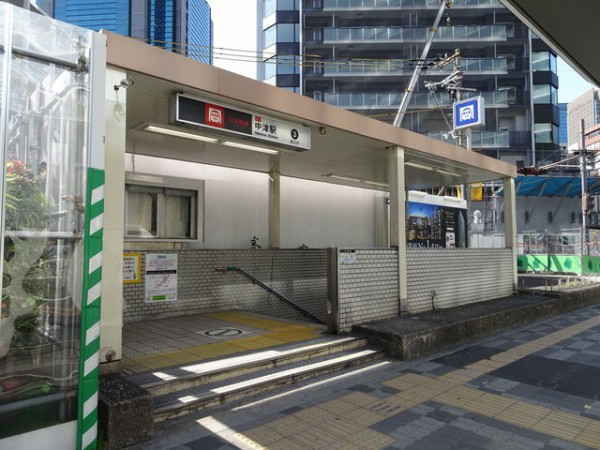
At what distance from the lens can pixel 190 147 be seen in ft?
27.3

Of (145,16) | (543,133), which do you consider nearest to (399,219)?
(145,16)

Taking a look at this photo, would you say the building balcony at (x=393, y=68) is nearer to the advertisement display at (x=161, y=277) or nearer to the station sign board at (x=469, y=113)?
the station sign board at (x=469, y=113)

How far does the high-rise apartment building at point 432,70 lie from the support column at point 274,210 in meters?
28.8

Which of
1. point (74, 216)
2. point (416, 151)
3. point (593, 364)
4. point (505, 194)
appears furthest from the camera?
point (505, 194)

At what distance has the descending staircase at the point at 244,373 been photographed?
4531 millimetres

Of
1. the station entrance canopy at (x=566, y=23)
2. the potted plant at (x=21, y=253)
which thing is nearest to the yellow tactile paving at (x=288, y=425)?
the potted plant at (x=21, y=253)

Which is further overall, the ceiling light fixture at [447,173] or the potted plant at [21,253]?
the ceiling light fixture at [447,173]

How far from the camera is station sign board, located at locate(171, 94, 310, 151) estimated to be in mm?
5504

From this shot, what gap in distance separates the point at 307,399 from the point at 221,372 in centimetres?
103

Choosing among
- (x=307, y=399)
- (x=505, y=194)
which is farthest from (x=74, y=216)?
(x=505, y=194)

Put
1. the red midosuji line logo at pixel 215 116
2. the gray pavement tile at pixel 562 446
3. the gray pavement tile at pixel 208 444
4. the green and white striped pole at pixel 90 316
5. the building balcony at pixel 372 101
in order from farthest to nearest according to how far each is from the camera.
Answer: the building balcony at pixel 372 101
the red midosuji line logo at pixel 215 116
the gray pavement tile at pixel 562 446
the gray pavement tile at pixel 208 444
the green and white striped pole at pixel 90 316

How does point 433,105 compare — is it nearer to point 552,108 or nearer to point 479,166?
point 552,108

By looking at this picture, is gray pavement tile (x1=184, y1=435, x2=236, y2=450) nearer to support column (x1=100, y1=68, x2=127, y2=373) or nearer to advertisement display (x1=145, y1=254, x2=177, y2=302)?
support column (x1=100, y1=68, x2=127, y2=373)

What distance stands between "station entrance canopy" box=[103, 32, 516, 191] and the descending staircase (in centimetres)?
298
